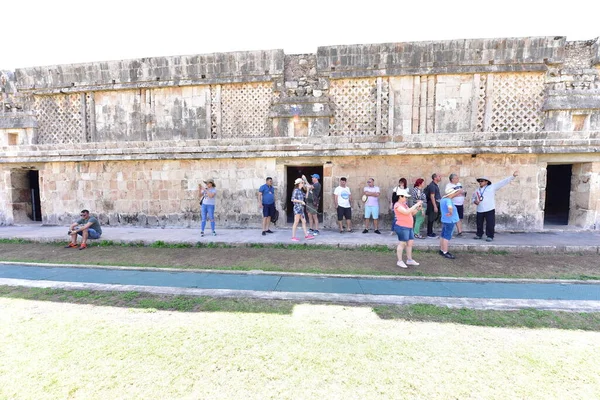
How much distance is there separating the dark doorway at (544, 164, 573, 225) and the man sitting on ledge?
15102 millimetres

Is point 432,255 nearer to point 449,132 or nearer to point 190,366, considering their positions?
point 449,132

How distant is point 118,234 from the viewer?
7570 mm

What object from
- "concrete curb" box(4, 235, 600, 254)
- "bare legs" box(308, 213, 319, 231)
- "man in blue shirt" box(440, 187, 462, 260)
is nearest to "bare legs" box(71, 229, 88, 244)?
"concrete curb" box(4, 235, 600, 254)

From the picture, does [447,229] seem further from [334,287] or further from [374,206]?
[334,287]

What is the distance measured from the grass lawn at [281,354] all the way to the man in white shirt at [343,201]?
422 cm

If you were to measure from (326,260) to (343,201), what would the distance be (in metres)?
2.32

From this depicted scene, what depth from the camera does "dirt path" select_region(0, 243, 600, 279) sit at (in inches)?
191

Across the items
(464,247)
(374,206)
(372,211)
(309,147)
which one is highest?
(309,147)

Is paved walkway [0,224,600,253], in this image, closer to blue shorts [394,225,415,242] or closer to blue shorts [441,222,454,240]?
blue shorts [441,222,454,240]

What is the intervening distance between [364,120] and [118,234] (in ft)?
24.7

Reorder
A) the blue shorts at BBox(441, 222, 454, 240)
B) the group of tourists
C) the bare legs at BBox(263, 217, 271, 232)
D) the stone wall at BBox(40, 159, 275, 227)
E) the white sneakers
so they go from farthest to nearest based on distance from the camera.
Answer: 1. the stone wall at BBox(40, 159, 275, 227)
2. the bare legs at BBox(263, 217, 271, 232)
3. the group of tourists
4. the blue shorts at BBox(441, 222, 454, 240)
5. the white sneakers

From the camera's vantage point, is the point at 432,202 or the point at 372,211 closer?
the point at 432,202

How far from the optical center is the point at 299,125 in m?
8.06

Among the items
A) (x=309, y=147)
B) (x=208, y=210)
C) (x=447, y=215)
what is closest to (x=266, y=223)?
(x=208, y=210)
